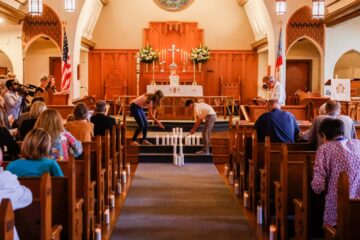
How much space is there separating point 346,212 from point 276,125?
3.79 m

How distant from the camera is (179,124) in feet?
45.5

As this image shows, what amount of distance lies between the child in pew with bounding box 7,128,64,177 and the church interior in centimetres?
1

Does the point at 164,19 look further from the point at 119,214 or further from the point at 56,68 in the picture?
the point at 119,214

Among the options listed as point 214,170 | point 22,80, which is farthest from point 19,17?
point 214,170

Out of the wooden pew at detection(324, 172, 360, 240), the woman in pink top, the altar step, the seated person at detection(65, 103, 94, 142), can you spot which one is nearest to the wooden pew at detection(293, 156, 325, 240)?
the wooden pew at detection(324, 172, 360, 240)

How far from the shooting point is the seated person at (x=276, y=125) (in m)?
6.79

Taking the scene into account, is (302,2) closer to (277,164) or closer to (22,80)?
(22,80)

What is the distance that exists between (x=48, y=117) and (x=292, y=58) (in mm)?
13854

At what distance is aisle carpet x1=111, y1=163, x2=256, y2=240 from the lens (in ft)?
18.6

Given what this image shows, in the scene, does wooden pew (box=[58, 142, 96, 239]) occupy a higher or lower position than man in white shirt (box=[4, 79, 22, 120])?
lower

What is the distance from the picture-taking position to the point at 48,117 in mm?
5051

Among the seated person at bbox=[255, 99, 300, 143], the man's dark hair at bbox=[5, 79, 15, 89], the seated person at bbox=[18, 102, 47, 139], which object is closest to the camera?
the seated person at bbox=[18, 102, 47, 139]

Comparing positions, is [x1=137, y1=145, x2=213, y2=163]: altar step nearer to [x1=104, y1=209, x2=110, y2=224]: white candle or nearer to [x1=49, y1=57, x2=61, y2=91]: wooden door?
[x1=104, y1=209, x2=110, y2=224]: white candle

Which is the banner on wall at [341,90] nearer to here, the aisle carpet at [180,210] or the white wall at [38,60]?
the aisle carpet at [180,210]
